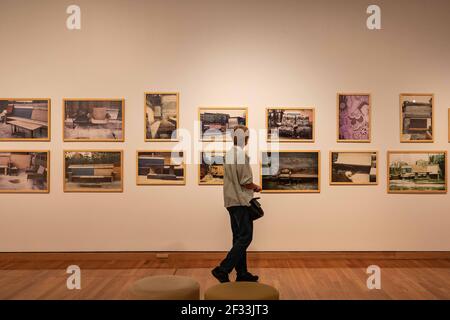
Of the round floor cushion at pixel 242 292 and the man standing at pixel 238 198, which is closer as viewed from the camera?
the round floor cushion at pixel 242 292

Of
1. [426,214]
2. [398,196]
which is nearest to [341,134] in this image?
[398,196]

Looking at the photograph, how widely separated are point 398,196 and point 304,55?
2788 millimetres

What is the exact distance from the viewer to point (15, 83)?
749cm

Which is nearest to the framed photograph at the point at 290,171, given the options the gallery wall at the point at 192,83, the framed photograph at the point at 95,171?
the gallery wall at the point at 192,83

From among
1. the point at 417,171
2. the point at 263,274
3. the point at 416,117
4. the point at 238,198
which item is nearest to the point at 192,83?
the point at 238,198

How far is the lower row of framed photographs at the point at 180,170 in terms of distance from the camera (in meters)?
7.47

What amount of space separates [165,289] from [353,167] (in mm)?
4485

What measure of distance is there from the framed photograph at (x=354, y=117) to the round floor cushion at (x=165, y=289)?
4.24 meters

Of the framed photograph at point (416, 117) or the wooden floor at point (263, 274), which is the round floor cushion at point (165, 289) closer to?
the wooden floor at point (263, 274)

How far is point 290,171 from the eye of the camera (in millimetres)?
7500

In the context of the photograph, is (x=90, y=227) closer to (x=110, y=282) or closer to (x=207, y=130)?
(x=110, y=282)

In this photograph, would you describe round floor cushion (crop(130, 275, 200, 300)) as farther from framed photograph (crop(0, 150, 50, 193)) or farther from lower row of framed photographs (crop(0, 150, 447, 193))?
framed photograph (crop(0, 150, 50, 193))

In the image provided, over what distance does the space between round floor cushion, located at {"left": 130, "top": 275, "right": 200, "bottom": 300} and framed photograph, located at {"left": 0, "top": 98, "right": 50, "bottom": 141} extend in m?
4.27

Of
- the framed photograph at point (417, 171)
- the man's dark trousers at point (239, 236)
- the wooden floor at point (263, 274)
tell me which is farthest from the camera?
the framed photograph at point (417, 171)
